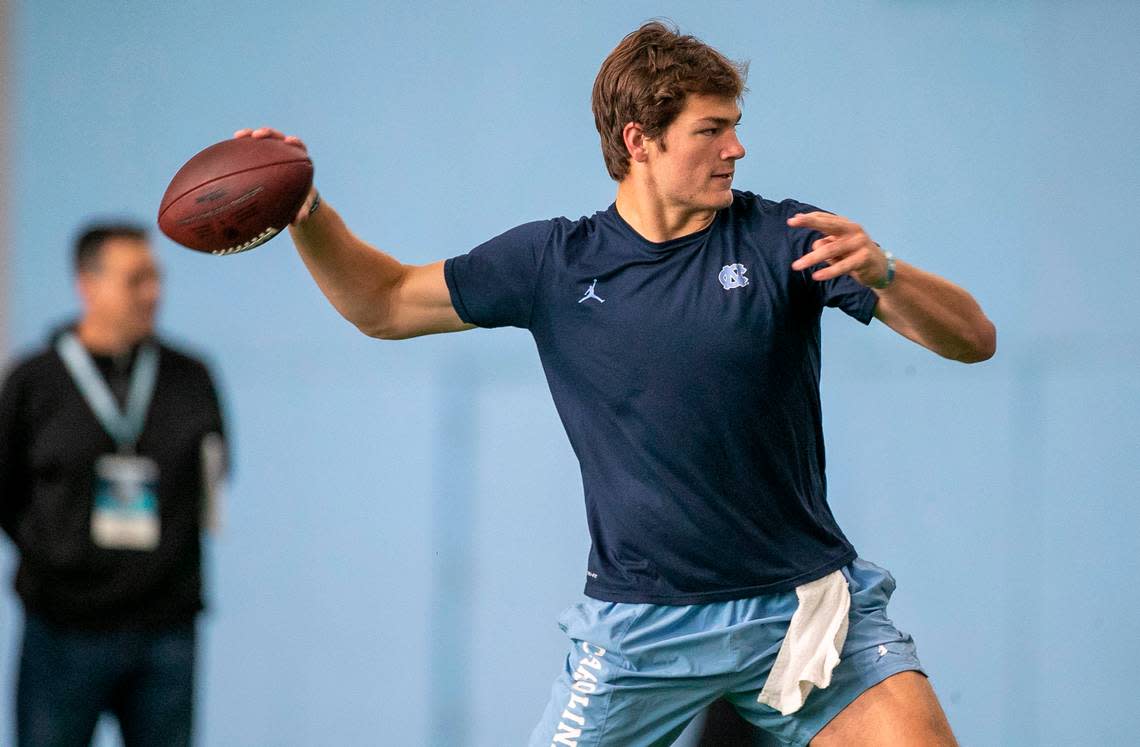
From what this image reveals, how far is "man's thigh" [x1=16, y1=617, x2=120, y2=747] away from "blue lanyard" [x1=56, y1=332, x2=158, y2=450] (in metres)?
0.50

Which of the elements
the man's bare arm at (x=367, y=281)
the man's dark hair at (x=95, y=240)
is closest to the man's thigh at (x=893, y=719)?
the man's bare arm at (x=367, y=281)

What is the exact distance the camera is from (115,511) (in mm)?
3285

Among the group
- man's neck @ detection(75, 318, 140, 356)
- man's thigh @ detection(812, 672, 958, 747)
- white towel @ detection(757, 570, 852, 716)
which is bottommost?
man's thigh @ detection(812, 672, 958, 747)

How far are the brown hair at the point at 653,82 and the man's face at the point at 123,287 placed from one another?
1426 millimetres

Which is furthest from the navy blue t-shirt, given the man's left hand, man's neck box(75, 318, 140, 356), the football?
man's neck box(75, 318, 140, 356)

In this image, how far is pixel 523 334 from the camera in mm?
4875

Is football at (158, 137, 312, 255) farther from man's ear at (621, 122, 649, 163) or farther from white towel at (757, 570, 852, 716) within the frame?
white towel at (757, 570, 852, 716)

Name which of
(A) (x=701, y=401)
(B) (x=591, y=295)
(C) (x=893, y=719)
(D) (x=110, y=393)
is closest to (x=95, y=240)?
(D) (x=110, y=393)

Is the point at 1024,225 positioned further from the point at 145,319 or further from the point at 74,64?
the point at 74,64

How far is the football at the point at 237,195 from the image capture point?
247 cm

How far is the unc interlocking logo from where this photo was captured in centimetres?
237

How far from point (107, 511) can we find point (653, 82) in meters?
1.80

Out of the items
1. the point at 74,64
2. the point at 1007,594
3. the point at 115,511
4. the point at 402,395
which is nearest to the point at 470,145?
the point at 402,395

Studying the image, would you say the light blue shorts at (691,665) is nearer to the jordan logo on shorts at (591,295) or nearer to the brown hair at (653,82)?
the jordan logo on shorts at (591,295)
